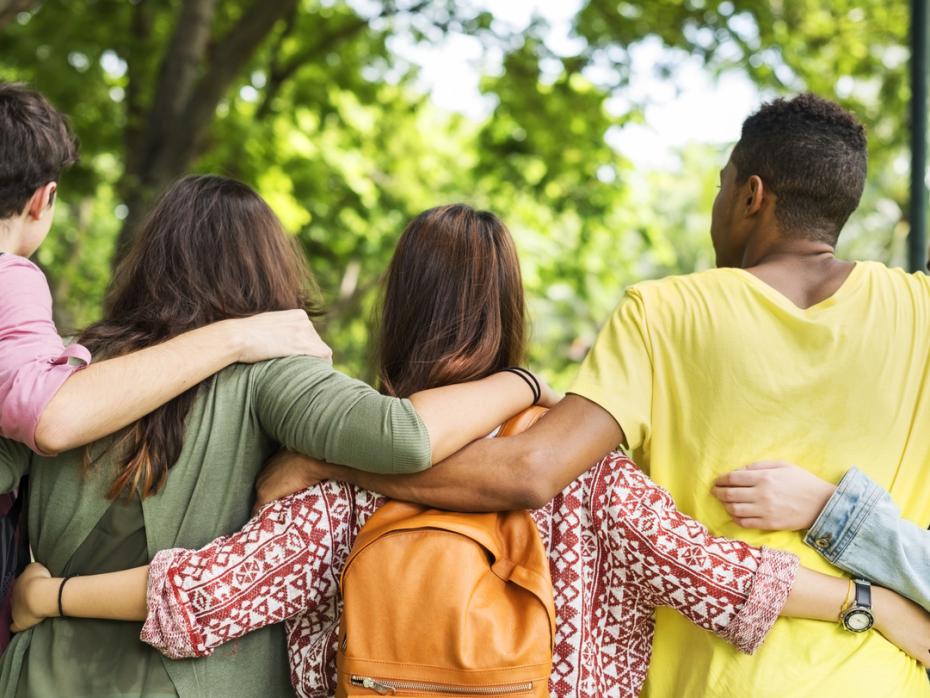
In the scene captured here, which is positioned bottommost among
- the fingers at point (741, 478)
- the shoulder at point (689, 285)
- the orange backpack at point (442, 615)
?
the orange backpack at point (442, 615)

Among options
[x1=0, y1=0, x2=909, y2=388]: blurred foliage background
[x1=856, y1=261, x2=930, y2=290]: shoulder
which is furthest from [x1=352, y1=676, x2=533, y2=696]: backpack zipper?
[x1=0, y1=0, x2=909, y2=388]: blurred foliage background

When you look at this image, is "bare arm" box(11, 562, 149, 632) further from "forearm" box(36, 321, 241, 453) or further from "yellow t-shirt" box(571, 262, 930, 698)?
"yellow t-shirt" box(571, 262, 930, 698)

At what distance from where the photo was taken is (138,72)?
34.8 ft

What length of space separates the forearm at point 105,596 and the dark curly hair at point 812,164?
163 centimetres

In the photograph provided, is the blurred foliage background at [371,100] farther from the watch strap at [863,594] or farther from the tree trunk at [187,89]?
the watch strap at [863,594]

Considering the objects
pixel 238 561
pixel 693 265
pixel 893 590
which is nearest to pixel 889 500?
pixel 893 590

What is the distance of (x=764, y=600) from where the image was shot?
82.0 inches

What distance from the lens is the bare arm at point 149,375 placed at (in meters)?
2.00

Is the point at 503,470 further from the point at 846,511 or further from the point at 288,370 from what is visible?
the point at 846,511

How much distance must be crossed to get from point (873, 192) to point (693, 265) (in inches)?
223

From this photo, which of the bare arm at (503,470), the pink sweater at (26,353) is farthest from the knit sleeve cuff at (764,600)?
the pink sweater at (26,353)

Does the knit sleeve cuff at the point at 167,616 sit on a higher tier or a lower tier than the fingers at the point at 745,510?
lower

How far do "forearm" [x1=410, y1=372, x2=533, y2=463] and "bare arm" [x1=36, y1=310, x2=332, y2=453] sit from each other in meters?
0.30

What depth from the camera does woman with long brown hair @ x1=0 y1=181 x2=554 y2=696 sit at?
211 cm
